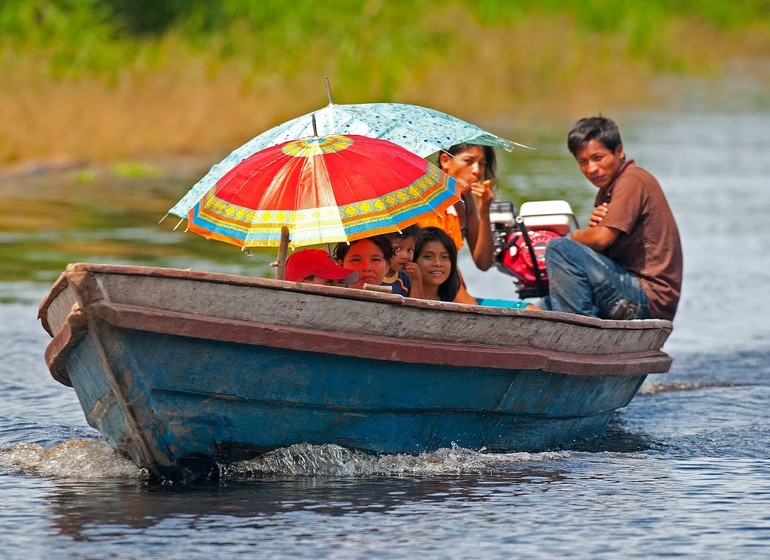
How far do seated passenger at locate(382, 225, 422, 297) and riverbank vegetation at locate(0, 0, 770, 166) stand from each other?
13647 millimetres

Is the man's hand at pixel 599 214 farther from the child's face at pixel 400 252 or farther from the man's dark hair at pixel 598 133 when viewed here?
the child's face at pixel 400 252

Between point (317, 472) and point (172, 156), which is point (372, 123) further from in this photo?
point (172, 156)

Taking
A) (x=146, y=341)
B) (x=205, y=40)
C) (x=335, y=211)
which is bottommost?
(x=146, y=341)

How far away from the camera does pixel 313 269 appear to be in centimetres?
756

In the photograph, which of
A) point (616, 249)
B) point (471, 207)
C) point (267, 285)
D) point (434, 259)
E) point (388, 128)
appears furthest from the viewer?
point (471, 207)

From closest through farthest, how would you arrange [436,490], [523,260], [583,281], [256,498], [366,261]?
1. [256,498]
2. [436,490]
3. [366,261]
4. [583,281]
5. [523,260]

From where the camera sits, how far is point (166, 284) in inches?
261

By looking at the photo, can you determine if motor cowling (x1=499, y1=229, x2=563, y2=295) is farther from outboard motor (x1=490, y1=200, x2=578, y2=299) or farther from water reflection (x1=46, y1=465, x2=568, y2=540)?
water reflection (x1=46, y1=465, x2=568, y2=540)

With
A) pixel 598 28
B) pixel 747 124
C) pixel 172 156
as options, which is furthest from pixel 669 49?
pixel 172 156

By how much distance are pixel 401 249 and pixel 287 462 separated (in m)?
1.37

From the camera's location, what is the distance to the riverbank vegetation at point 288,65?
74.4 ft

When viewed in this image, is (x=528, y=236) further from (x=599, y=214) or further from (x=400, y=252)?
(x=400, y=252)

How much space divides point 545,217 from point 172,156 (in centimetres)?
1427

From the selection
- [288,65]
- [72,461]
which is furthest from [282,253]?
[288,65]
